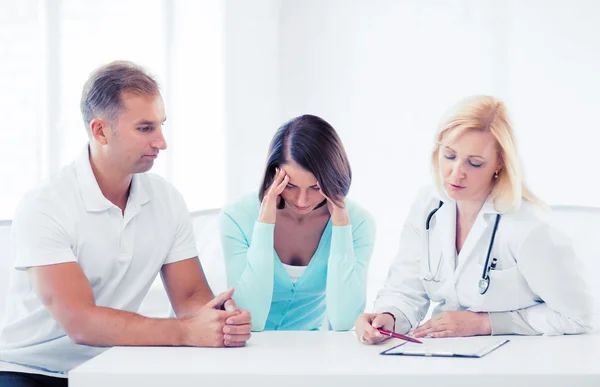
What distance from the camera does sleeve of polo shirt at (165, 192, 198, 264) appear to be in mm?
2232

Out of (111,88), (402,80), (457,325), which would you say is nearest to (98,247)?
(111,88)

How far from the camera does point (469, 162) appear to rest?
6.70 ft

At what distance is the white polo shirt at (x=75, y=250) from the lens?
199cm

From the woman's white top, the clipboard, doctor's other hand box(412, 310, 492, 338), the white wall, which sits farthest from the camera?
the white wall

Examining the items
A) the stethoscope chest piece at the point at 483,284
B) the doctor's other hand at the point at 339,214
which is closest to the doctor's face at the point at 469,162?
the stethoscope chest piece at the point at 483,284

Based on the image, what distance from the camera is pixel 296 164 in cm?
224

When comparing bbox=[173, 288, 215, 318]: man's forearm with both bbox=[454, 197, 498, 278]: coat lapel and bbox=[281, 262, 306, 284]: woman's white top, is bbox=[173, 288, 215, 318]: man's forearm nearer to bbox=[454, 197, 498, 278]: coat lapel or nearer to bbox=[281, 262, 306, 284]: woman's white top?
bbox=[281, 262, 306, 284]: woman's white top

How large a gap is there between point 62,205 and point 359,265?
0.90m

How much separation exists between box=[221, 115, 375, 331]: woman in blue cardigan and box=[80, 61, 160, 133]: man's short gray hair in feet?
1.43

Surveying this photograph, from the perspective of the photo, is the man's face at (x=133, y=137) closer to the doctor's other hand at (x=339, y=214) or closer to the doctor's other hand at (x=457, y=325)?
the doctor's other hand at (x=339, y=214)

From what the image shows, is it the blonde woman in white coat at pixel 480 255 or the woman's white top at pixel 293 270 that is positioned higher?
the blonde woman in white coat at pixel 480 255

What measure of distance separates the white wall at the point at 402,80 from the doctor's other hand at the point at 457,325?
78.5 inches

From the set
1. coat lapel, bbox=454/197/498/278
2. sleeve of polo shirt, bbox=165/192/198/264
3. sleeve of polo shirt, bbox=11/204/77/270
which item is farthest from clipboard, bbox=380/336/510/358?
sleeve of polo shirt, bbox=11/204/77/270

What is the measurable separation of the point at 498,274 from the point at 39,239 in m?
1.16
